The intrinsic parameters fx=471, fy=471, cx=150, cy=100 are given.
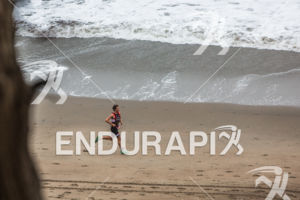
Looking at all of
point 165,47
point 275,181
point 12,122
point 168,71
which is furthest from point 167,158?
point 12,122

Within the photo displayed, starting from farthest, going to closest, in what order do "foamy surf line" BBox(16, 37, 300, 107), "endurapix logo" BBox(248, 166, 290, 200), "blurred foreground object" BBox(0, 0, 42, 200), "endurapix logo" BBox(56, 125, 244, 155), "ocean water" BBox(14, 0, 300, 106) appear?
"ocean water" BBox(14, 0, 300, 106), "foamy surf line" BBox(16, 37, 300, 107), "endurapix logo" BBox(56, 125, 244, 155), "endurapix logo" BBox(248, 166, 290, 200), "blurred foreground object" BBox(0, 0, 42, 200)

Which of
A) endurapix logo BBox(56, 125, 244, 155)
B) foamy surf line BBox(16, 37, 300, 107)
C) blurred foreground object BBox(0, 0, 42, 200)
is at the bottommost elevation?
endurapix logo BBox(56, 125, 244, 155)

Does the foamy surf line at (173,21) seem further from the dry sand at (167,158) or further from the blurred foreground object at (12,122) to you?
the blurred foreground object at (12,122)

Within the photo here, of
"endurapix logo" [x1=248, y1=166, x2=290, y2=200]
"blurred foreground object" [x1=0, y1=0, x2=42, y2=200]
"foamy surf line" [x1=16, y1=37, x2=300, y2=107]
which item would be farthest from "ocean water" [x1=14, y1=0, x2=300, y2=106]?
"blurred foreground object" [x1=0, y1=0, x2=42, y2=200]

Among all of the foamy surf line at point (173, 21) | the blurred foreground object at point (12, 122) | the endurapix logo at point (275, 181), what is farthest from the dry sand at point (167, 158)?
the blurred foreground object at point (12, 122)

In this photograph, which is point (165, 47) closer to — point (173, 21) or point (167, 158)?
point (173, 21)

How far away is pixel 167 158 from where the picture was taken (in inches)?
320

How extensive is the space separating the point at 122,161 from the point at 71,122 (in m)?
2.24

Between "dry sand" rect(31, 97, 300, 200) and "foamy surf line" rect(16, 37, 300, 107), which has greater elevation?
"foamy surf line" rect(16, 37, 300, 107)

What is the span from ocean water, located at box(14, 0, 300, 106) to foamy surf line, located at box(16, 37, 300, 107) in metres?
0.02

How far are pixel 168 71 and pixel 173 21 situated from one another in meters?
3.35

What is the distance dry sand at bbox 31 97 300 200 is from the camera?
22.0 feet

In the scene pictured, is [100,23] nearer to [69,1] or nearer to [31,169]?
[69,1]

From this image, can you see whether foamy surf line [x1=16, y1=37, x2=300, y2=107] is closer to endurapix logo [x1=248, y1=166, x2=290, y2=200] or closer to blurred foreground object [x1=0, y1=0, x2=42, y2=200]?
endurapix logo [x1=248, y1=166, x2=290, y2=200]
